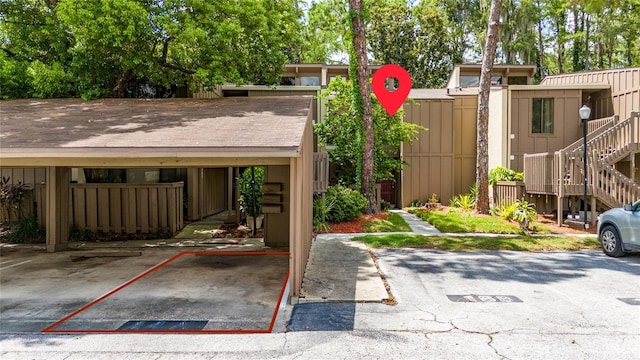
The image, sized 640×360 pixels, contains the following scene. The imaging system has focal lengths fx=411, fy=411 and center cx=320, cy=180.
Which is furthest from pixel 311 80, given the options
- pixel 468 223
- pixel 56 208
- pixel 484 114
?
pixel 56 208

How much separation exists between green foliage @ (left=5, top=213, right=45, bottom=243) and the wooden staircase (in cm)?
1434

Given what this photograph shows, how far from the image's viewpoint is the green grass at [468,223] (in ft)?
37.6

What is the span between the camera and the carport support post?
951 centimetres

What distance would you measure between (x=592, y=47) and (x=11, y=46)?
34.9 m

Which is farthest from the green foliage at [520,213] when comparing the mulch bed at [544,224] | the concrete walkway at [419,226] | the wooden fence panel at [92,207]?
the wooden fence panel at [92,207]

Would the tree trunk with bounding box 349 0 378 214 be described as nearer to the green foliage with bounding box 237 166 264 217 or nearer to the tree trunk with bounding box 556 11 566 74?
the green foliage with bounding box 237 166 264 217

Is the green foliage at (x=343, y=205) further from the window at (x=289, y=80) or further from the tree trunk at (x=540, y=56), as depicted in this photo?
the tree trunk at (x=540, y=56)

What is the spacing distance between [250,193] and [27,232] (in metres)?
5.85

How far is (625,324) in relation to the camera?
193 inches

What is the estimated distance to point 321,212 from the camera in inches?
468

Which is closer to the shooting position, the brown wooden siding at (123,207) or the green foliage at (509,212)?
the brown wooden siding at (123,207)

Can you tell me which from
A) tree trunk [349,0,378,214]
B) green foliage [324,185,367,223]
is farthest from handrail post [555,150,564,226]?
green foliage [324,185,367,223]

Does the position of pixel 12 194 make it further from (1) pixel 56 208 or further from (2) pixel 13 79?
(2) pixel 13 79

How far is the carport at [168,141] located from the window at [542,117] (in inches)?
392
